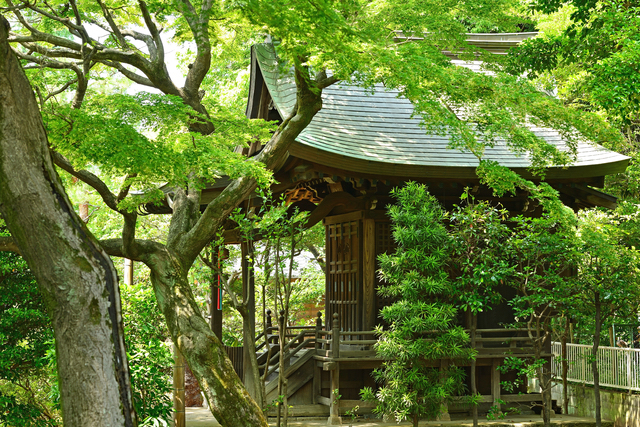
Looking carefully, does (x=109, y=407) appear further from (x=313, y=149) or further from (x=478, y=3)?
(x=478, y=3)

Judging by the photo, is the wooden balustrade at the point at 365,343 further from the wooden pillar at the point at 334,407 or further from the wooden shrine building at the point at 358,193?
the wooden pillar at the point at 334,407

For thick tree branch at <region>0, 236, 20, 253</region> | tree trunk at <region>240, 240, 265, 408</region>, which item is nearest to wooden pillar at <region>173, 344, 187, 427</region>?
tree trunk at <region>240, 240, 265, 408</region>

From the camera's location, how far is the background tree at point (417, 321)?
7.87 meters

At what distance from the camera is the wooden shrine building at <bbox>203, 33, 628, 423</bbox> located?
31.3 ft

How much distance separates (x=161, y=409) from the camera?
21.0ft

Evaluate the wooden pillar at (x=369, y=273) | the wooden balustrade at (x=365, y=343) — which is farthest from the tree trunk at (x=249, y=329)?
the wooden pillar at (x=369, y=273)

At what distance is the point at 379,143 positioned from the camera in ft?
34.4


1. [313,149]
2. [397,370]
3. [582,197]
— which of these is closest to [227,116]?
[313,149]

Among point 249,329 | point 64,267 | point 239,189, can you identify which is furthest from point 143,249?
point 64,267

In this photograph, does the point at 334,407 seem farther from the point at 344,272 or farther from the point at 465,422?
the point at 344,272

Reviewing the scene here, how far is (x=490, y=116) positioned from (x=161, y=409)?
5028 mm

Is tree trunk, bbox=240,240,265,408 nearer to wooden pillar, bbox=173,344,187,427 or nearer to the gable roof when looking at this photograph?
wooden pillar, bbox=173,344,187,427

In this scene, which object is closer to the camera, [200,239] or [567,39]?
[200,239]

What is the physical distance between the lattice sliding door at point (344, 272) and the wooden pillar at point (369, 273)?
0.14m
